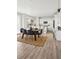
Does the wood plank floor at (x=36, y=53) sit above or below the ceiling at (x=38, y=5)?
below

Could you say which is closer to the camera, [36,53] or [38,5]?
[36,53]

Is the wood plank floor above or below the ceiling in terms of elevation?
below

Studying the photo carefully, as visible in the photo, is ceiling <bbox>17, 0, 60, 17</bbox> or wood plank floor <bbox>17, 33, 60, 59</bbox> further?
ceiling <bbox>17, 0, 60, 17</bbox>

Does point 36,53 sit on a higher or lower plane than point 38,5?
lower

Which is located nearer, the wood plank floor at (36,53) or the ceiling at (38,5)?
the wood plank floor at (36,53)
